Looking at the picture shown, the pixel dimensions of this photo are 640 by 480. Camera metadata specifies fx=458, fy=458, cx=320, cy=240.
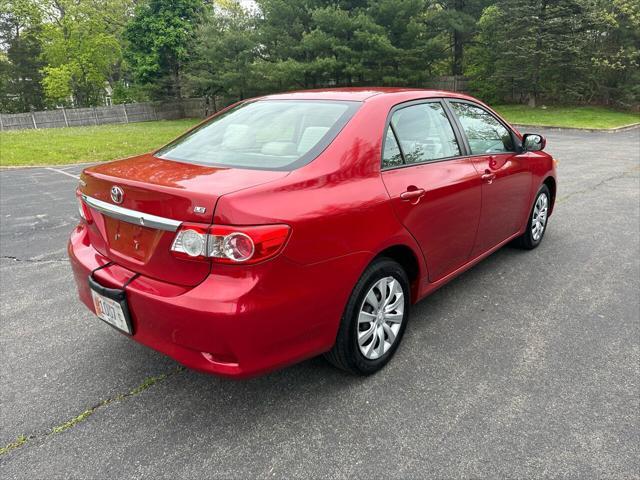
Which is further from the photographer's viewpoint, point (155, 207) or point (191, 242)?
point (155, 207)

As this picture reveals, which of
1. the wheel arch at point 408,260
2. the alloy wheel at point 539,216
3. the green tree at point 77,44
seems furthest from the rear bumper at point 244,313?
the green tree at point 77,44

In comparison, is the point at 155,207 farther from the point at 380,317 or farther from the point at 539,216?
the point at 539,216

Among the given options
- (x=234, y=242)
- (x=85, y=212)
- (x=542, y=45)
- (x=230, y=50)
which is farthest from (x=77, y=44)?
(x=234, y=242)

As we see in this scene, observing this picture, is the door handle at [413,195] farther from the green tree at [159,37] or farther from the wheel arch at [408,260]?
the green tree at [159,37]

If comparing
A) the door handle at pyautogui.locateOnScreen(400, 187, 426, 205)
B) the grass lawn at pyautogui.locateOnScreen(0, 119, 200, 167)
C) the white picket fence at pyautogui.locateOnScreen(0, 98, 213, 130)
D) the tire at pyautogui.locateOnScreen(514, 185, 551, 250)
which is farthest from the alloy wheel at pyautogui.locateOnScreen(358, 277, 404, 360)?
the white picket fence at pyautogui.locateOnScreen(0, 98, 213, 130)

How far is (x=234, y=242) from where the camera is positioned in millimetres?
1952

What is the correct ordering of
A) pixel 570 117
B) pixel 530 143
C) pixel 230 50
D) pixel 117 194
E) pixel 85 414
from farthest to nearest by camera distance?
pixel 230 50 < pixel 570 117 < pixel 530 143 < pixel 85 414 < pixel 117 194

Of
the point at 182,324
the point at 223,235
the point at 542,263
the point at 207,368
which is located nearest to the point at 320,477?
the point at 207,368

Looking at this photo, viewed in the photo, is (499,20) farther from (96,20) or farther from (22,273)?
(96,20)

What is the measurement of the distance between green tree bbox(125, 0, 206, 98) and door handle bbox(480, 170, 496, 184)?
1229 inches

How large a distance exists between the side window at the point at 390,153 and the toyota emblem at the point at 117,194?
1.41 m

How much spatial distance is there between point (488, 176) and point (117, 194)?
8.61ft

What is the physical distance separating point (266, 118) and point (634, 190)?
6.99 m

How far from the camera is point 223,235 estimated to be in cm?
195
